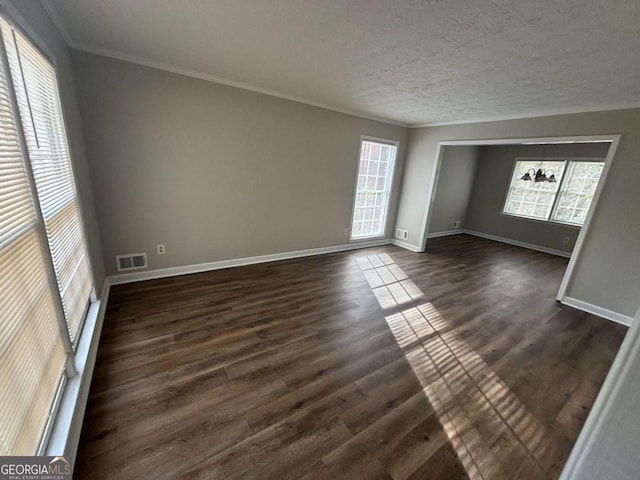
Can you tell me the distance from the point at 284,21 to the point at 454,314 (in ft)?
10.8

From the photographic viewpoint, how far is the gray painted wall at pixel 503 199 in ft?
18.5

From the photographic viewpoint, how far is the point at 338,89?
319 centimetres

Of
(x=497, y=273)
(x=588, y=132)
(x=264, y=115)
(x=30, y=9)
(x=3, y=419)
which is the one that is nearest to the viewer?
(x=3, y=419)

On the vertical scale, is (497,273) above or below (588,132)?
below

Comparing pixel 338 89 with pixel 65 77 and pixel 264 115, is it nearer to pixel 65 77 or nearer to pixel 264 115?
pixel 264 115

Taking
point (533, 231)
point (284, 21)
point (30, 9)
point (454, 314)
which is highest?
point (284, 21)

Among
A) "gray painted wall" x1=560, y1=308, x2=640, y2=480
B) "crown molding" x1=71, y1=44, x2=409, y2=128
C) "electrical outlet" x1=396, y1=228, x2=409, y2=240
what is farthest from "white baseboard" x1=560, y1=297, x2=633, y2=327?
"crown molding" x1=71, y1=44, x2=409, y2=128

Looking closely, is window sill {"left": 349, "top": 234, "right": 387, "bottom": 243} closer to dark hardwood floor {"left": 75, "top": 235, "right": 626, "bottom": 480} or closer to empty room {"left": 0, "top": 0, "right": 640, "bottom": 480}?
empty room {"left": 0, "top": 0, "right": 640, "bottom": 480}

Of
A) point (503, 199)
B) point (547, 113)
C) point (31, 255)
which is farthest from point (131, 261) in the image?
point (503, 199)

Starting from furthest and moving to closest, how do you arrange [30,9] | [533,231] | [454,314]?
[533,231], [454,314], [30,9]

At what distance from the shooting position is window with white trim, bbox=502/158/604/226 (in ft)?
18.0

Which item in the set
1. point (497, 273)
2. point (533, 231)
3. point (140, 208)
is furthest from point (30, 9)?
point (533, 231)

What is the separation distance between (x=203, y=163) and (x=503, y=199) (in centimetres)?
720

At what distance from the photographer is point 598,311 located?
322 centimetres
